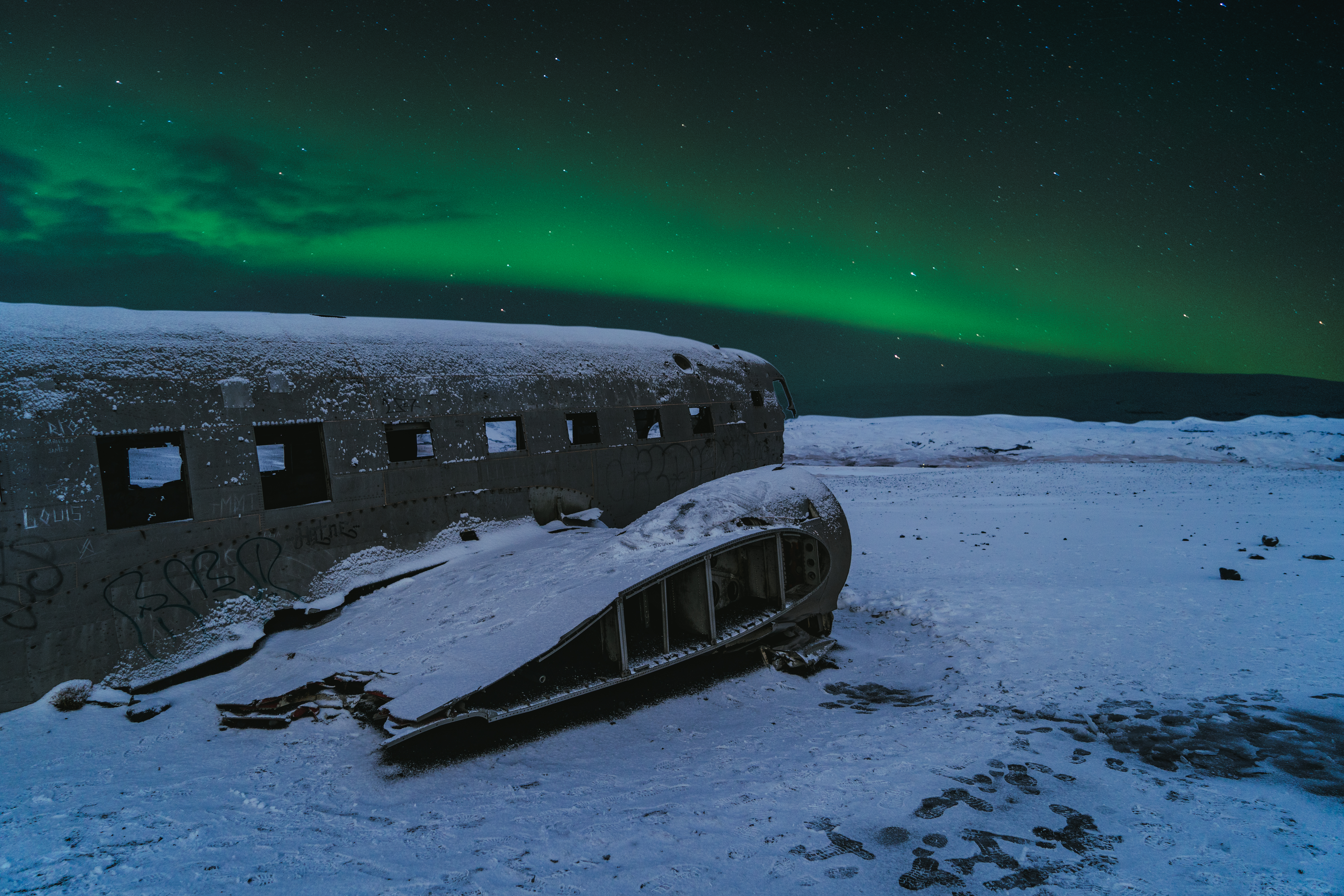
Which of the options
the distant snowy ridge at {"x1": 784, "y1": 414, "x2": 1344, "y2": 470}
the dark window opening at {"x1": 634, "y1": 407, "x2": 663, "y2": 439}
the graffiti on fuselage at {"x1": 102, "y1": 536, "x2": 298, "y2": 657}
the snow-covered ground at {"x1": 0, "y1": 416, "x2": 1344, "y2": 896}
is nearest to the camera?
the snow-covered ground at {"x1": 0, "y1": 416, "x2": 1344, "y2": 896}

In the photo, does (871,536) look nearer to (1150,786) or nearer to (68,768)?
(1150,786)

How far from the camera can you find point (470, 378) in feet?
33.5

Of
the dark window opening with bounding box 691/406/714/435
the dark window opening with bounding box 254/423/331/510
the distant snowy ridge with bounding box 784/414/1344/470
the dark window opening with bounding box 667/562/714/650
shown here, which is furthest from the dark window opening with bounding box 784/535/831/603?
the distant snowy ridge with bounding box 784/414/1344/470

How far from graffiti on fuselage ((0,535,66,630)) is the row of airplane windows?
73cm

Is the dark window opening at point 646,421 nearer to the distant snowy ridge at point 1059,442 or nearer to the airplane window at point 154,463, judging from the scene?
the airplane window at point 154,463

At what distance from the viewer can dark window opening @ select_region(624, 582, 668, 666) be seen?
7.34 m

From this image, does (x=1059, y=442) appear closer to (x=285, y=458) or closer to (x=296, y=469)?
(x=296, y=469)

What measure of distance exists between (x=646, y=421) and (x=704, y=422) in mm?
2054

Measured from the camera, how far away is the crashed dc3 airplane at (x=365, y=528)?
663 cm

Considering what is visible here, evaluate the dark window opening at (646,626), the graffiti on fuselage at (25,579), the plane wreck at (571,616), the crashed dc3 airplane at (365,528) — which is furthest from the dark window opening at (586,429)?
the graffiti on fuselage at (25,579)

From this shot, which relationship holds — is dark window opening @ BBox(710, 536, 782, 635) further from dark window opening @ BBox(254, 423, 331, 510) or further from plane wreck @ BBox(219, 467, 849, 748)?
dark window opening @ BBox(254, 423, 331, 510)

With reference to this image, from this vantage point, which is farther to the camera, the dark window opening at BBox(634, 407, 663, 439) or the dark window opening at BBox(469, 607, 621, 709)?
the dark window opening at BBox(634, 407, 663, 439)

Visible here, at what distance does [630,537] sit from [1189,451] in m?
41.1

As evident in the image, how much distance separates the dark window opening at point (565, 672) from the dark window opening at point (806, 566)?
9.53ft
